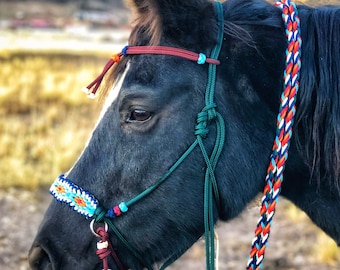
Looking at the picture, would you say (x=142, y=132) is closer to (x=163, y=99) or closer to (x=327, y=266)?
(x=163, y=99)

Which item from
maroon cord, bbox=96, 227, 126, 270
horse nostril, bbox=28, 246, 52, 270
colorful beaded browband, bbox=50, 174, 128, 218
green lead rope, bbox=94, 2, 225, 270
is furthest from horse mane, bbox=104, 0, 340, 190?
horse nostril, bbox=28, 246, 52, 270

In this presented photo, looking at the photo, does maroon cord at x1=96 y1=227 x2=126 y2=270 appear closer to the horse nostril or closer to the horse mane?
the horse nostril

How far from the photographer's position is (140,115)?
198 cm

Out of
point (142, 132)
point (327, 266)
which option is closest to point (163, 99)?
point (142, 132)

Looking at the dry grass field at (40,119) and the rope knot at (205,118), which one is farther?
the dry grass field at (40,119)

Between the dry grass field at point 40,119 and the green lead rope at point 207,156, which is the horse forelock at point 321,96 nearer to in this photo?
the green lead rope at point 207,156

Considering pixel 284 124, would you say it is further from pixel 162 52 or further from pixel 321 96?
pixel 162 52

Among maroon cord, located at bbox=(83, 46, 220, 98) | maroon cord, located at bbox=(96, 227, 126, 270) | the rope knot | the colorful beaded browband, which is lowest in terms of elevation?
maroon cord, located at bbox=(96, 227, 126, 270)

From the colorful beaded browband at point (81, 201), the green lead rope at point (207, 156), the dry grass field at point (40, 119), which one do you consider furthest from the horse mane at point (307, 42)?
the dry grass field at point (40, 119)

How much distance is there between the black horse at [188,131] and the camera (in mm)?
1982

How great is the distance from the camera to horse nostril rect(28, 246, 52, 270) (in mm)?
2039

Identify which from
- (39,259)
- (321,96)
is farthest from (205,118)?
(39,259)

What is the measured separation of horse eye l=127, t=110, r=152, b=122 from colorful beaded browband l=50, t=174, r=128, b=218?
0.34 metres

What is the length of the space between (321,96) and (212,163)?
1.61ft
